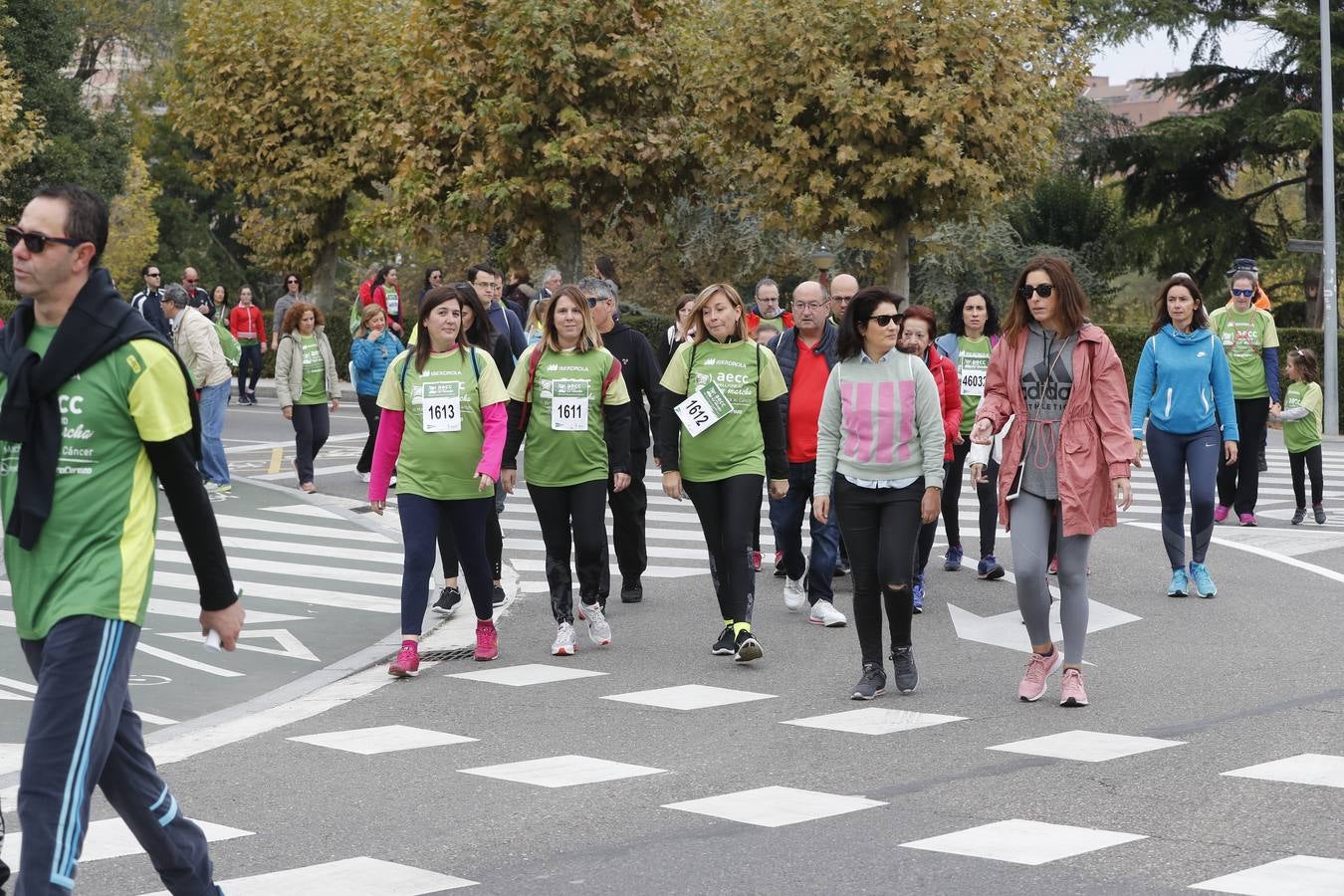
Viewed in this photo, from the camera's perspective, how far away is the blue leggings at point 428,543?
920cm

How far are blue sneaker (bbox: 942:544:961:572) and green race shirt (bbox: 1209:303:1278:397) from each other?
3383 millimetres

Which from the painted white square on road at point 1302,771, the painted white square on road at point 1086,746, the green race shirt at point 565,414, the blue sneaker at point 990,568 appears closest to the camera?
the painted white square on road at point 1302,771

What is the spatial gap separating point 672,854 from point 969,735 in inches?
87.2

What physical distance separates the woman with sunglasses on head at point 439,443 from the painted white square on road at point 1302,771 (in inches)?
152

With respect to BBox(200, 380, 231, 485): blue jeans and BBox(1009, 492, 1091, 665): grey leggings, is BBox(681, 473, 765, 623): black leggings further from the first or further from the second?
BBox(200, 380, 231, 485): blue jeans

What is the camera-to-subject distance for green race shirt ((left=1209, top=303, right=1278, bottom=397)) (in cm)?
1494

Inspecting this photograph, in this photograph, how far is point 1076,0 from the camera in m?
47.3

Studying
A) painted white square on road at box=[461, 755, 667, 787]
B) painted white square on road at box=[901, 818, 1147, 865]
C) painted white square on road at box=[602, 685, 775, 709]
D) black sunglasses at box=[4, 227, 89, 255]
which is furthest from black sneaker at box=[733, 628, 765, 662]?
black sunglasses at box=[4, 227, 89, 255]

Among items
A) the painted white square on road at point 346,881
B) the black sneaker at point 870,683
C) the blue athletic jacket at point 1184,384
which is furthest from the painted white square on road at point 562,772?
the blue athletic jacket at point 1184,384

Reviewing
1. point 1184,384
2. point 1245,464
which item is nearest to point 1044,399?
point 1184,384

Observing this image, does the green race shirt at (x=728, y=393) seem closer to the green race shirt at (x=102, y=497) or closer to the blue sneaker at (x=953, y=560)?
the blue sneaker at (x=953, y=560)

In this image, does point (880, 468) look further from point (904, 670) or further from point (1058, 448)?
point (904, 670)

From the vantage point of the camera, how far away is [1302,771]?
22.1 ft

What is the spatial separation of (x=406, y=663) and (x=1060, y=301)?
11.2 ft
